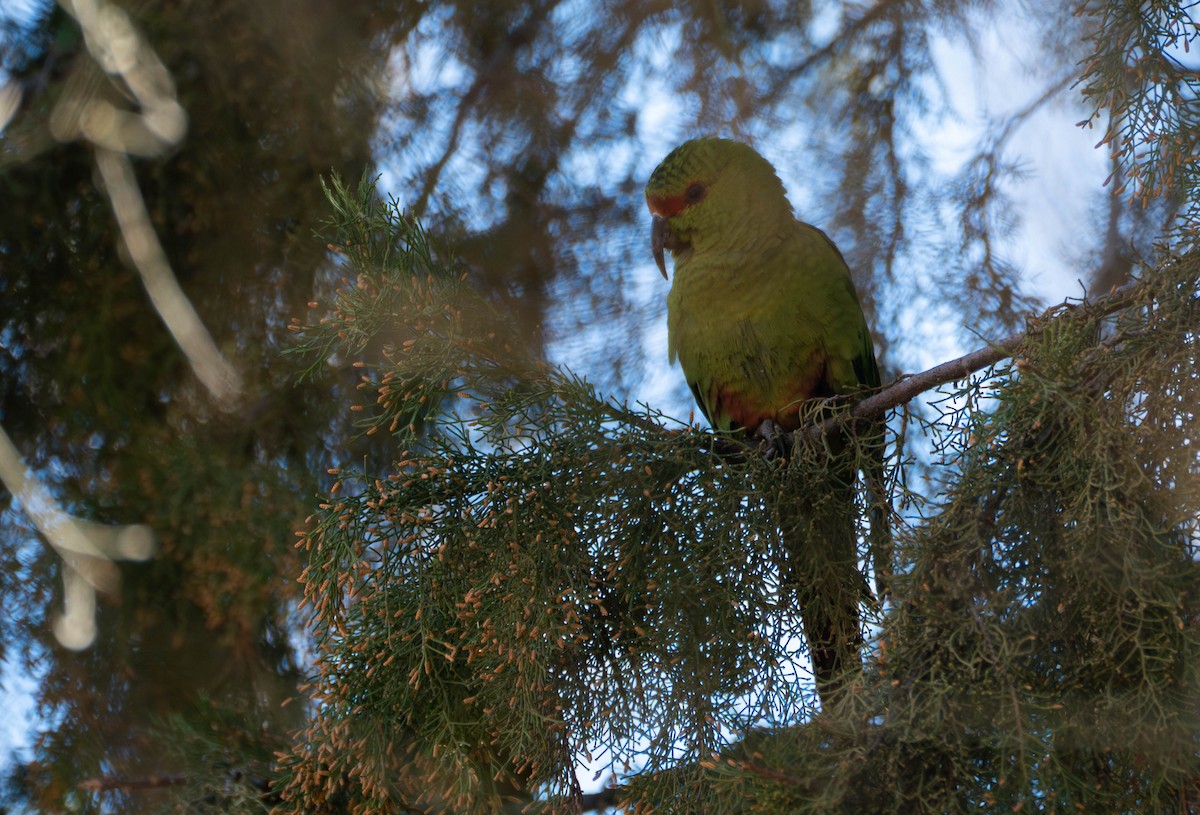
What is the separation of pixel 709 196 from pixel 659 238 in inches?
7.2

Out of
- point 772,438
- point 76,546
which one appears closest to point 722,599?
point 772,438

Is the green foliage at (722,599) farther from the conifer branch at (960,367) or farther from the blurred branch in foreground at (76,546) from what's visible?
the blurred branch in foreground at (76,546)

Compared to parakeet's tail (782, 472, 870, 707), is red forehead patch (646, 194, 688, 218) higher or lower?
higher

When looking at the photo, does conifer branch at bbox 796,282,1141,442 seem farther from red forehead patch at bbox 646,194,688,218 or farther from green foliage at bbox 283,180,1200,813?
red forehead patch at bbox 646,194,688,218

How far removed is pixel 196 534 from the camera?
244 cm

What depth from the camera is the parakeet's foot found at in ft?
7.50

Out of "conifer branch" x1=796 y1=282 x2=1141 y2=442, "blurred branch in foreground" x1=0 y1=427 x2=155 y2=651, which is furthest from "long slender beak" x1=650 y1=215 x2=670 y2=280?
"blurred branch in foreground" x1=0 y1=427 x2=155 y2=651

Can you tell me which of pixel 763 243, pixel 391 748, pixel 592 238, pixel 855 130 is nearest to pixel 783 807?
pixel 391 748

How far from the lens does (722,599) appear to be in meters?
1.64

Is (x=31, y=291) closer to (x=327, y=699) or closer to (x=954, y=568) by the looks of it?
(x=327, y=699)

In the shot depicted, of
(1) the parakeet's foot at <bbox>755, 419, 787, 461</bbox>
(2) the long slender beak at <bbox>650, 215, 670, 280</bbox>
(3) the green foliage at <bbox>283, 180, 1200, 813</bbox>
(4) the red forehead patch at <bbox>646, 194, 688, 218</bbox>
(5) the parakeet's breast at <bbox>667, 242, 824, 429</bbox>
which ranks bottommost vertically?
(3) the green foliage at <bbox>283, 180, 1200, 813</bbox>

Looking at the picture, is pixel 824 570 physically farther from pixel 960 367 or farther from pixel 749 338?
pixel 749 338

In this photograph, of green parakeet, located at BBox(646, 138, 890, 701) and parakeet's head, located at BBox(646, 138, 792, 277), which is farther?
parakeet's head, located at BBox(646, 138, 792, 277)

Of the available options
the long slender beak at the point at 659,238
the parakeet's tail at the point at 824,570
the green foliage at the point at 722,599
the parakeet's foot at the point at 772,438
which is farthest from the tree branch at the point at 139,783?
the long slender beak at the point at 659,238
